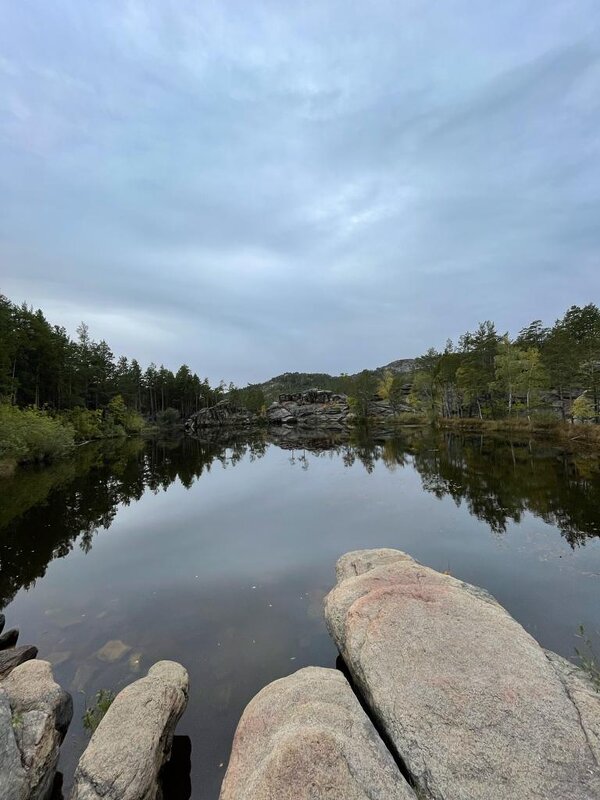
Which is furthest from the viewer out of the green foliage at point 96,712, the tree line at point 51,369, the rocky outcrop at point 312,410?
the rocky outcrop at point 312,410

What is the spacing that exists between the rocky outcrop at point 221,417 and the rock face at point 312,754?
11717cm

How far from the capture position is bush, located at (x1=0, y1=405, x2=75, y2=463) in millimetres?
36781

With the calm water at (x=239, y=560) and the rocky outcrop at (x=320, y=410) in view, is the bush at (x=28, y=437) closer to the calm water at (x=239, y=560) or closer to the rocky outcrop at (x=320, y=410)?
the calm water at (x=239, y=560)

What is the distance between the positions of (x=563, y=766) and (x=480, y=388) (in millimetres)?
65358

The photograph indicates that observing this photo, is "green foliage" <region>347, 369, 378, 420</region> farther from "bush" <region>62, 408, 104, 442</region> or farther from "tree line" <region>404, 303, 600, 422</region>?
"bush" <region>62, 408, 104, 442</region>

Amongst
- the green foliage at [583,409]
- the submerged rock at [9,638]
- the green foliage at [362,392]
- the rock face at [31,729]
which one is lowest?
the submerged rock at [9,638]

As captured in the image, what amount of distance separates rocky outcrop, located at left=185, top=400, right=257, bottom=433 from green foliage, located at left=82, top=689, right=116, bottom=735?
114 meters

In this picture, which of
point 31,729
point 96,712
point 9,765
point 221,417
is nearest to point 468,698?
point 9,765

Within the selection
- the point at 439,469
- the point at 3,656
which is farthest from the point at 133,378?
the point at 3,656

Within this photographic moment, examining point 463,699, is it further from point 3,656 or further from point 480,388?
point 480,388

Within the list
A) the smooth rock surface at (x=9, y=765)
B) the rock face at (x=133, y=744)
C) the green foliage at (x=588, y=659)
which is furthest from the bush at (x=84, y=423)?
the green foliage at (x=588, y=659)

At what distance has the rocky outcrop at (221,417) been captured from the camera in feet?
411

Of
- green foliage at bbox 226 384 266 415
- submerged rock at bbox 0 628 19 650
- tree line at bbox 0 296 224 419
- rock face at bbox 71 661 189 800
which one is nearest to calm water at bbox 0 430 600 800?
submerged rock at bbox 0 628 19 650

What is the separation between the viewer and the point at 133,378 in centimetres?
11469
